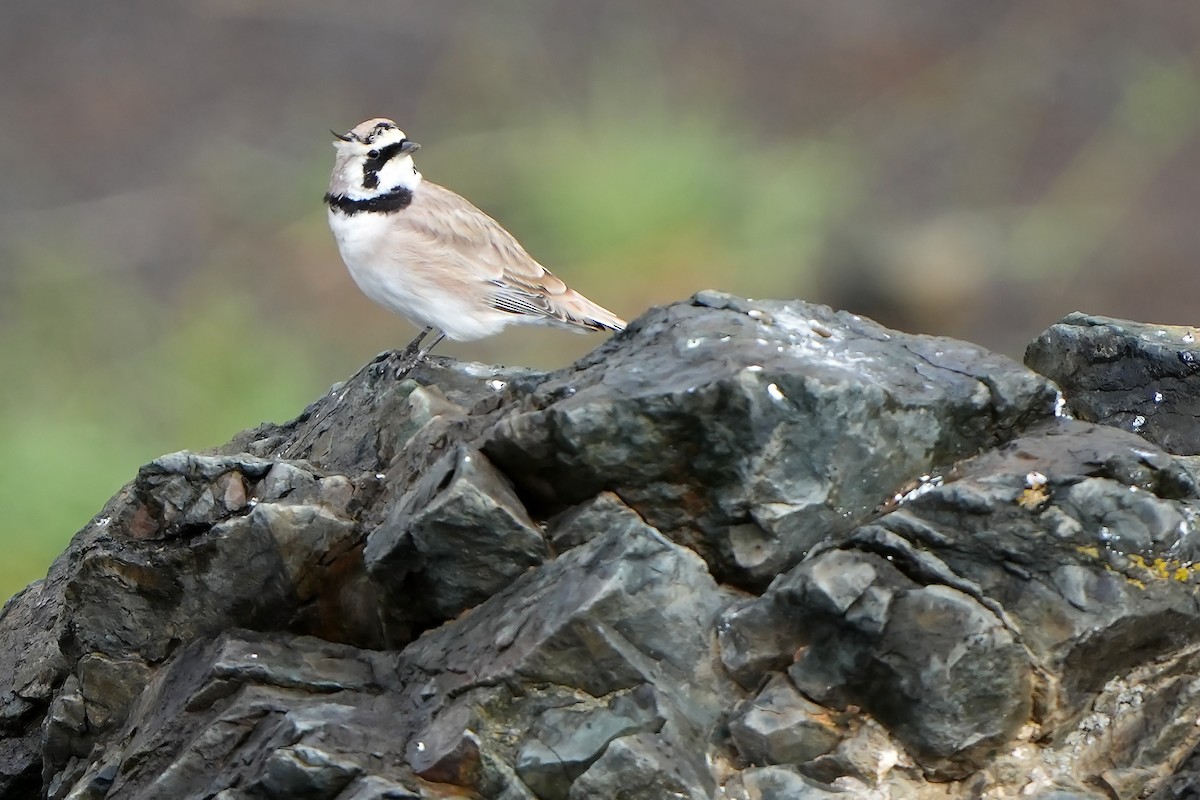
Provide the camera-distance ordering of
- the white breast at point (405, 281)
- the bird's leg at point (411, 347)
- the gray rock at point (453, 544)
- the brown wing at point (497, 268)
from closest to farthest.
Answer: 1. the gray rock at point (453, 544)
2. the bird's leg at point (411, 347)
3. the white breast at point (405, 281)
4. the brown wing at point (497, 268)

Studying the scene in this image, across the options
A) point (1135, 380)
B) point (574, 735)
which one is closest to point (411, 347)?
point (1135, 380)

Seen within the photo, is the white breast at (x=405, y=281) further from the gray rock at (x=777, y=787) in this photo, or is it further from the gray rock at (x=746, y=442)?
the gray rock at (x=777, y=787)

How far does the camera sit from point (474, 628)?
4.78 meters

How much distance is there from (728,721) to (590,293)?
44.4ft

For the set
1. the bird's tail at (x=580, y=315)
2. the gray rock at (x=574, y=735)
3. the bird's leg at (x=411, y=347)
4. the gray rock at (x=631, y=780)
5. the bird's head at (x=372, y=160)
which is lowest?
the gray rock at (x=631, y=780)

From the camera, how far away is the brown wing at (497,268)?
27.6 feet

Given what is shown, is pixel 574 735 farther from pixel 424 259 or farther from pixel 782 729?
pixel 424 259

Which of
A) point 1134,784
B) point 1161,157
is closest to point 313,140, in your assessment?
point 1161,157

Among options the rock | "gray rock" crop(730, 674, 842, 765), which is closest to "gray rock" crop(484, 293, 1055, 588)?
"gray rock" crop(730, 674, 842, 765)

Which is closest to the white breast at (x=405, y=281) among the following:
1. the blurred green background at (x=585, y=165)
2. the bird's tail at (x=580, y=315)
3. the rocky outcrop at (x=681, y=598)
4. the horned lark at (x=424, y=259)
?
the horned lark at (x=424, y=259)

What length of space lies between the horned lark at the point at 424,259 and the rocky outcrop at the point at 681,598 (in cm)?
278

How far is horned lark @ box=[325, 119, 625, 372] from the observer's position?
8305mm

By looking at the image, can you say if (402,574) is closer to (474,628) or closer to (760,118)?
(474,628)

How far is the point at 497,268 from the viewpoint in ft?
28.0
